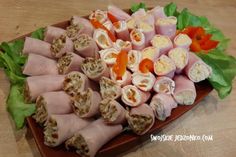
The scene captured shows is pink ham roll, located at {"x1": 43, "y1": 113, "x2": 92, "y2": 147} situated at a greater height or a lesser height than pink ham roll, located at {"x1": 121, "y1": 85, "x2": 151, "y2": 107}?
lesser

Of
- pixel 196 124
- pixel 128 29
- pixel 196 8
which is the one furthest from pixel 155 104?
pixel 196 8

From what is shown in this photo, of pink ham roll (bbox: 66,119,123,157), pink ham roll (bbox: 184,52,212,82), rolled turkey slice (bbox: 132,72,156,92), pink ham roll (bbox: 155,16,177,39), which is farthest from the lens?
pink ham roll (bbox: 155,16,177,39)

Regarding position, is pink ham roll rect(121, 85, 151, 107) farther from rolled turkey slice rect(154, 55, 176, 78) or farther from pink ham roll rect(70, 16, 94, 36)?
pink ham roll rect(70, 16, 94, 36)

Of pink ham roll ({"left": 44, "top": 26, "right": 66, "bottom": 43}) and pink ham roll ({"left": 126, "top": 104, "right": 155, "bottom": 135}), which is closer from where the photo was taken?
pink ham roll ({"left": 126, "top": 104, "right": 155, "bottom": 135})

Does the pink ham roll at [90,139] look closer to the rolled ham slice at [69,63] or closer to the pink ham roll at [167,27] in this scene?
the rolled ham slice at [69,63]

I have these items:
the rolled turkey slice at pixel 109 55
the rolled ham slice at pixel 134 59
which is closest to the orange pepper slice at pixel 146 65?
A: the rolled ham slice at pixel 134 59

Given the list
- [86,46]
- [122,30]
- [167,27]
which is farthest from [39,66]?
[167,27]

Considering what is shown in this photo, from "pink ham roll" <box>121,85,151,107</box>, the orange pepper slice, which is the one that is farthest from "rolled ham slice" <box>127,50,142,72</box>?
"pink ham roll" <box>121,85,151,107</box>
